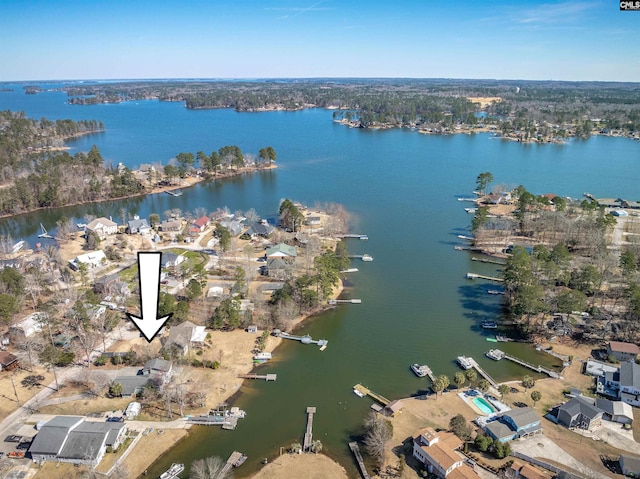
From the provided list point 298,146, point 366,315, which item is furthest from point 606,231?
point 298,146

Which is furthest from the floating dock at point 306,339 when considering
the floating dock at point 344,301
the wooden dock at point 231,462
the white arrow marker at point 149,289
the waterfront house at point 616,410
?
the white arrow marker at point 149,289

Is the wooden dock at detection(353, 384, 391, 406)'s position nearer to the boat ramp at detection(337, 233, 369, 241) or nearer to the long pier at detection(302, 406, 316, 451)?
the long pier at detection(302, 406, 316, 451)

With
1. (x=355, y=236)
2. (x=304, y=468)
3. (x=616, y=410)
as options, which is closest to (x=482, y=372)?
(x=616, y=410)

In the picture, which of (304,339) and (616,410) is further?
(304,339)

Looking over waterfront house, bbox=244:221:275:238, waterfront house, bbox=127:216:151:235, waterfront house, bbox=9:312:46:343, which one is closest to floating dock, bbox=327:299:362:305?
waterfront house, bbox=244:221:275:238

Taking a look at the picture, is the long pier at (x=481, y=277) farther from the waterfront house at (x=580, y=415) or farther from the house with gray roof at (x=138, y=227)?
the house with gray roof at (x=138, y=227)

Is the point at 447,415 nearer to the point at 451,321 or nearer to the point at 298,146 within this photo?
the point at 451,321

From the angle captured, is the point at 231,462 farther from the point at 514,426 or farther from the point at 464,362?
the point at 464,362
